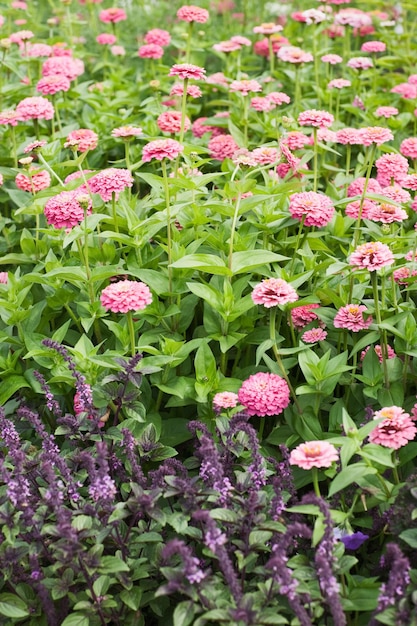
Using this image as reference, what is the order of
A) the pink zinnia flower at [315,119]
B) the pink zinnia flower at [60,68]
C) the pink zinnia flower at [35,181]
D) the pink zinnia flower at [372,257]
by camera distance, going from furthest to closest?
the pink zinnia flower at [60,68]
the pink zinnia flower at [35,181]
the pink zinnia flower at [315,119]
the pink zinnia flower at [372,257]

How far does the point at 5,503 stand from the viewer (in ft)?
5.68

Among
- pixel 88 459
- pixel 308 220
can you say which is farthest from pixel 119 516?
pixel 308 220

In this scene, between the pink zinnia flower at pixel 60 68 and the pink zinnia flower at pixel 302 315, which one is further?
the pink zinnia flower at pixel 60 68

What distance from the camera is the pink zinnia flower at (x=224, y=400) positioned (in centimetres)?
192

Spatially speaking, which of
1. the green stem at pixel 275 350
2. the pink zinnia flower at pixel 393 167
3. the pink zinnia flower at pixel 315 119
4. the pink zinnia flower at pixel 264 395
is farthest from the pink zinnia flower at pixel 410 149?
the pink zinnia flower at pixel 264 395

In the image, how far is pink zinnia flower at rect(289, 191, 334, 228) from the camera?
220 cm

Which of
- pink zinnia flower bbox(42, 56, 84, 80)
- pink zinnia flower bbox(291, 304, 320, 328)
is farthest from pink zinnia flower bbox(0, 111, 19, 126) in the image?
pink zinnia flower bbox(291, 304, 320, 328)

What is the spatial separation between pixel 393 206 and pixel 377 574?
0.94m

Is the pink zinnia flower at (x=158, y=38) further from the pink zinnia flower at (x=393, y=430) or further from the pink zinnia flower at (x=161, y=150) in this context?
the pink zinnia flower at (x=393, y=430)

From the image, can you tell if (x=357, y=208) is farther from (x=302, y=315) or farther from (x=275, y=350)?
(x=275, y=350)

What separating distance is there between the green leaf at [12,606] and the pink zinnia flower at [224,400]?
59cm

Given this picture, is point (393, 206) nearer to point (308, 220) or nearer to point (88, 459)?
point (308, 220)

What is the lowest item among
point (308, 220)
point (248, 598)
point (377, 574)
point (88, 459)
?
point (377, 574)

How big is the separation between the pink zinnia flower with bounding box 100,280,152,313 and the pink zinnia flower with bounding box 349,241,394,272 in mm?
484
